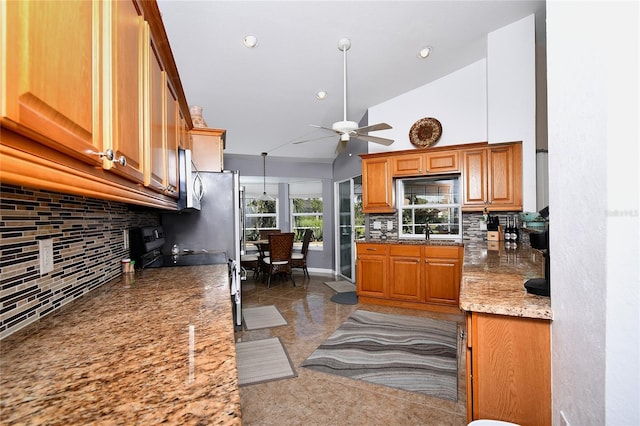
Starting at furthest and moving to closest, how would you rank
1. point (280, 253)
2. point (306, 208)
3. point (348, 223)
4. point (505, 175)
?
1. point (306, 208)
2. point (348, 223)
3. point (280, 253)
4. point (505, 175)

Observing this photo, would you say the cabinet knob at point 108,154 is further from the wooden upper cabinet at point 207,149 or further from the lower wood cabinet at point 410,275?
the lower wood cabinet at point 410,275

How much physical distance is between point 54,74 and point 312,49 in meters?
3.00

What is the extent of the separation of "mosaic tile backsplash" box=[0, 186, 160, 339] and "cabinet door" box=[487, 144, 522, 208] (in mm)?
3878

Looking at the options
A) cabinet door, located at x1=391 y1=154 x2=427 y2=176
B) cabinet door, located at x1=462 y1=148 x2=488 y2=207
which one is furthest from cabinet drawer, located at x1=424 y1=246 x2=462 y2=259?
cabinet door, located at x1=391 y1=154 x2=427 y2=176

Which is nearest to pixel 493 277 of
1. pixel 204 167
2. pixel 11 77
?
pixel 11 77

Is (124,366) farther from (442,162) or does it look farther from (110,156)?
(442,162)

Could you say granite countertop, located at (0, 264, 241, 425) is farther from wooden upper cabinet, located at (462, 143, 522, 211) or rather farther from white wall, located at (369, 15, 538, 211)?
white wall, located at (369, 15, 538, 211)

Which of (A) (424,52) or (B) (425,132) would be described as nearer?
(A) (424,52)

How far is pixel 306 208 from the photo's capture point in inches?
271

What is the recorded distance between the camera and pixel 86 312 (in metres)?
1.18

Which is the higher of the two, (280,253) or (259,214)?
(259,214)

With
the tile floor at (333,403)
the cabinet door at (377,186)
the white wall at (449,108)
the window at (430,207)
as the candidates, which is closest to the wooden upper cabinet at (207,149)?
the tile floor at (333,403)

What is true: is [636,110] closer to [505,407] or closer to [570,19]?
[570,19]

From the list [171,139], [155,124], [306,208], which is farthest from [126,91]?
[306,208]
